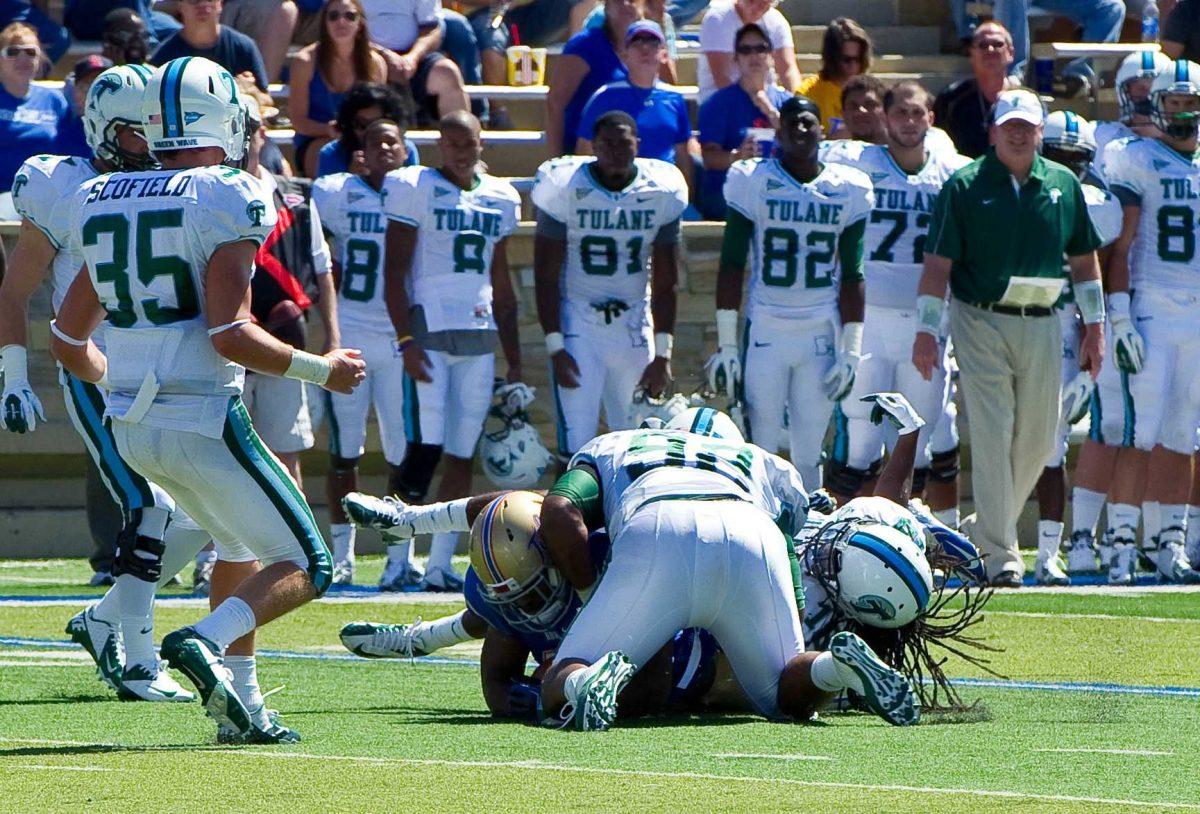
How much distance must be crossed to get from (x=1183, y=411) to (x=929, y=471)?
124 cm

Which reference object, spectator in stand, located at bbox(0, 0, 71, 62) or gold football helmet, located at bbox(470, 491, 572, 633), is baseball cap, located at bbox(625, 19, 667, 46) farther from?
gold football helmet, located at bbox(470, 491, 572, 633)

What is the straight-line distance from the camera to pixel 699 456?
20.1 ft

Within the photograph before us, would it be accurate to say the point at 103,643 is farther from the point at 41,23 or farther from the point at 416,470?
the point at 41,23

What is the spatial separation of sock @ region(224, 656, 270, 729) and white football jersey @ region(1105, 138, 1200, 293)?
625 cm

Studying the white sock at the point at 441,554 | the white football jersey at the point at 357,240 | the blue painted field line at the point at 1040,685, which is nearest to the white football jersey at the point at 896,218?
the white football jersey at the point at 357,240

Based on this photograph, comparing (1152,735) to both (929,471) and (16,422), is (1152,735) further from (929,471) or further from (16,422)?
(929,471)

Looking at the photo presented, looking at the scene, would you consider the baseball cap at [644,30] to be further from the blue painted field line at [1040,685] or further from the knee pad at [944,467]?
the blue painted field line at [1040,685]

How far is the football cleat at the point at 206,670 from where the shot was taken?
5.25 m

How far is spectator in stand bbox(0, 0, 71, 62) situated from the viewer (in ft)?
43.8

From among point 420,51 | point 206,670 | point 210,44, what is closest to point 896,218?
point 420,51

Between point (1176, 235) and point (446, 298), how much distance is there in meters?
3.49

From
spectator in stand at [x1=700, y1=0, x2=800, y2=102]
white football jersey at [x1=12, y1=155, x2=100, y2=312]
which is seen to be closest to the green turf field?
white football jersey at [x1=12, y1=155, x2=100, y2=312]

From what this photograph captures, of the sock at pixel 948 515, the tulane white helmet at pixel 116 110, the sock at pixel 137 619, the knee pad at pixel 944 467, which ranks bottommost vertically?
the sock at pixel 948 515

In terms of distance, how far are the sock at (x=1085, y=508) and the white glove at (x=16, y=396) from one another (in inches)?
228
